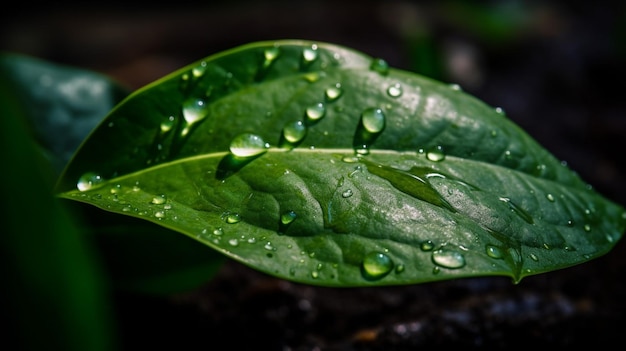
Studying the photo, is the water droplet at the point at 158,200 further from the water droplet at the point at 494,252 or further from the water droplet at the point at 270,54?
the water droplet at the point at 494,252

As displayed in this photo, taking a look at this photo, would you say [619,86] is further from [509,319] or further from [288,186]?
[288,186]

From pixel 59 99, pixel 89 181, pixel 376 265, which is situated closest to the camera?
pixel 376 265

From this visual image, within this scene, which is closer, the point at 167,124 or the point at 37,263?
the point at 37,263

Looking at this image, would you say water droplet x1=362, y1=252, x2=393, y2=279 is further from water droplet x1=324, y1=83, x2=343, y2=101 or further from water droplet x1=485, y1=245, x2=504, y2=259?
water droplet x1=324, y1=83, x2=343, y2=101

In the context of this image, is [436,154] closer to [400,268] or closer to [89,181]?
[400,268]

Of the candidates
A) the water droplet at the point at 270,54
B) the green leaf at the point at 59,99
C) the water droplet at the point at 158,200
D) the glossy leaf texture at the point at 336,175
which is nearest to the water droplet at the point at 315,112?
the glossy leaf texture at the point at 336,175

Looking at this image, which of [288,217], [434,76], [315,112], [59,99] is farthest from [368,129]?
[434,76]

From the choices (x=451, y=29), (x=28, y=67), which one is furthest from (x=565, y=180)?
(x=451, y=29)
